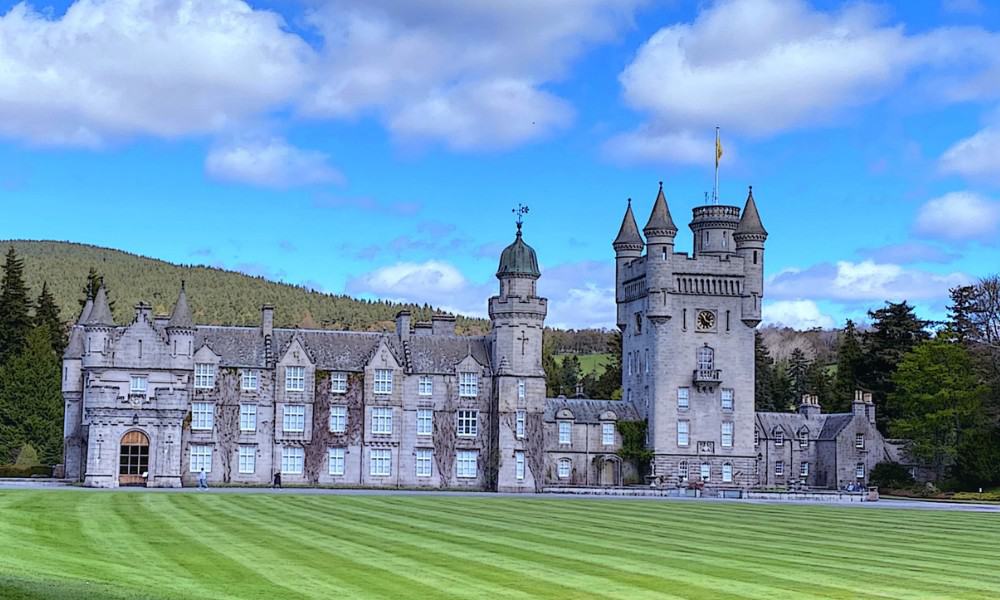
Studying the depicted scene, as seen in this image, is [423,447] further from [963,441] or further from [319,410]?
[963,441]

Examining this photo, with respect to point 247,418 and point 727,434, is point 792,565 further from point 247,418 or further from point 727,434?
point 727,434

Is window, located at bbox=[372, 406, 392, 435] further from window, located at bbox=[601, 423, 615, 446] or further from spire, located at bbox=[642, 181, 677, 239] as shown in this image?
spire, located at bbox=[642, 181, 677, 239]

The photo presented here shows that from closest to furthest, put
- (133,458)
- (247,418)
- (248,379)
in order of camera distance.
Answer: (133,458)
(247,418)
(248,379)

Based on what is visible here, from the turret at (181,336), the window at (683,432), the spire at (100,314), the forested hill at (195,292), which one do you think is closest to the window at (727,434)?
the window at (683,432)

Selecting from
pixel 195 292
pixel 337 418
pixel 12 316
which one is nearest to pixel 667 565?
pixel 337 418

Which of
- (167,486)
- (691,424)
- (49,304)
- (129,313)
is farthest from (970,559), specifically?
(129,313)

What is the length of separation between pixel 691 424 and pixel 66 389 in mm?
35469

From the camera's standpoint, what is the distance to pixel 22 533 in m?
28.0

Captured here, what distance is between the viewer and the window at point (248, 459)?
69.9m

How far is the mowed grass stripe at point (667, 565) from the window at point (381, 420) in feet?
131

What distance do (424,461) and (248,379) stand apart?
34.6 feet

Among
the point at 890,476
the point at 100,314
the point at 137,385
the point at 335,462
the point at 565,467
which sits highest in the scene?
the point at 100,314

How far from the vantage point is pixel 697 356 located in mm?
79812

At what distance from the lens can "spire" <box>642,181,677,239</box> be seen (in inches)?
3140
